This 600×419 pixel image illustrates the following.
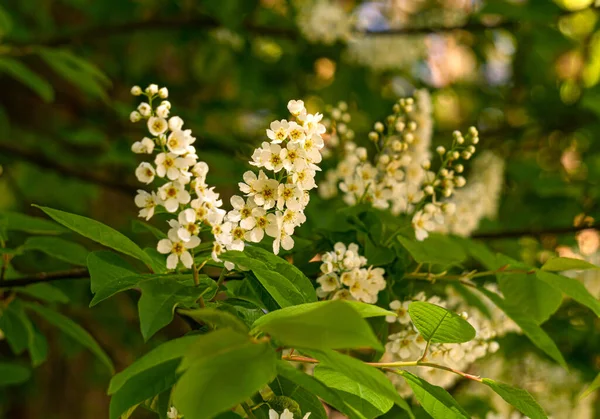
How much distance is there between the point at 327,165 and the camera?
1.70m

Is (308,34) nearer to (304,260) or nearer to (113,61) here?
(113,61)

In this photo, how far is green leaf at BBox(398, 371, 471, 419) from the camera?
36.1 inches

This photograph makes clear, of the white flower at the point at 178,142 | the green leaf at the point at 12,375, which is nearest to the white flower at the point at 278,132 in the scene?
the white flower at the point at 178,142

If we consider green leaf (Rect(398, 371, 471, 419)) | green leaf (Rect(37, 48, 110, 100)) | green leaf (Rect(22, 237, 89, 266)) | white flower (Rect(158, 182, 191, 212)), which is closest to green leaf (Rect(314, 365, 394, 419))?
green leaf (Rect(398, 371, 471, 419))

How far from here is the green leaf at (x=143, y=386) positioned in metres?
0.82

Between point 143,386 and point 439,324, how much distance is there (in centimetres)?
40

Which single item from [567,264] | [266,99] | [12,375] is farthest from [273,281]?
[266,99]

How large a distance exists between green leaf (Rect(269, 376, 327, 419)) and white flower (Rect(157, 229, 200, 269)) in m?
0.20

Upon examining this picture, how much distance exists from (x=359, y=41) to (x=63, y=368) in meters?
1.95

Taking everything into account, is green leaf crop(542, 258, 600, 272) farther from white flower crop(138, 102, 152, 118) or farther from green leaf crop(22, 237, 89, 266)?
green leaf crop(22, 237, 89, 266)

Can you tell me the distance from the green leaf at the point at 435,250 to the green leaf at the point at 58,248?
1.83 ft

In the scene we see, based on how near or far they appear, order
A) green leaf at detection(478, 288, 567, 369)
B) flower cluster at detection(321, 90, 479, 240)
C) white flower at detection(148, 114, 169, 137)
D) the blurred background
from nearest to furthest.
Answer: white flower at detection(148, 114, 169, 137)
green leaf at detection(478, 288, 567, 369)
flower cluster at detection(321, 90, 479, 240)
the blurred background

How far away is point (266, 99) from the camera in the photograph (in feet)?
9.88

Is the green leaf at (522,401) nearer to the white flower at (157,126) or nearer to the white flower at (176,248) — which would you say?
the white flower at (176,248)
